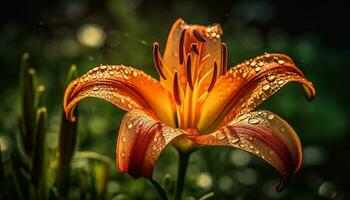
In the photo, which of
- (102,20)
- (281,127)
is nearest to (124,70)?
(281,127)

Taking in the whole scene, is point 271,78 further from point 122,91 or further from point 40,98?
point 40,98

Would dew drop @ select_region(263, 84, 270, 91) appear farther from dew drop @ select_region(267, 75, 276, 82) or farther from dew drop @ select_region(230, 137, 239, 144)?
dew drop @ select_region(230, 137, 239, 144)

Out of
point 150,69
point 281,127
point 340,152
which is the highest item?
point 281,127

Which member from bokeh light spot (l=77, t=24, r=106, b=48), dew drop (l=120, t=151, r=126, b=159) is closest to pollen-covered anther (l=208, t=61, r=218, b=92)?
dew drop (l=120, t=151, r=126, b=159)

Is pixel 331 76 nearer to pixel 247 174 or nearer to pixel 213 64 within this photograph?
pixel 247 174

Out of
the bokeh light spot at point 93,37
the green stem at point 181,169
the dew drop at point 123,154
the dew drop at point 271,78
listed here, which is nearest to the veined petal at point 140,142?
the dew drop at point 123,154

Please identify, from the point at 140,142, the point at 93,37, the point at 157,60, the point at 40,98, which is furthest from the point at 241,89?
the point at 93,37
